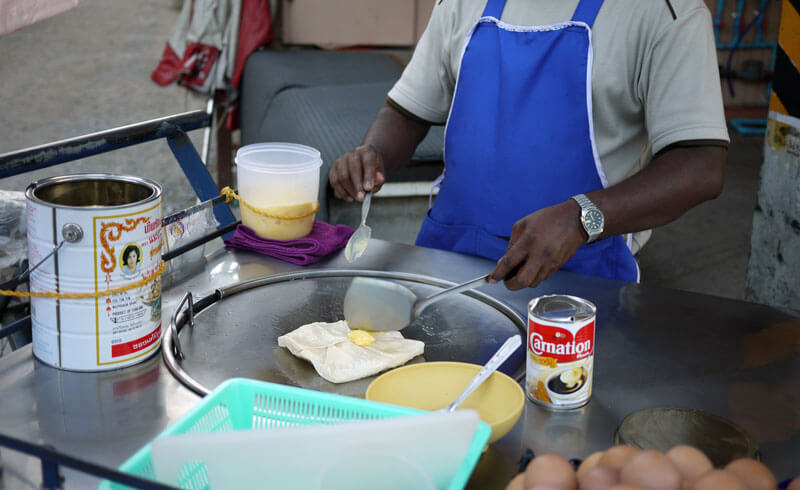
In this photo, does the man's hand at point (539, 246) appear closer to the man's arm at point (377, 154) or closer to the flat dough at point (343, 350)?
the flat dough at point (343, 350)

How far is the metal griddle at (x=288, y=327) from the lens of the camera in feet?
3.72

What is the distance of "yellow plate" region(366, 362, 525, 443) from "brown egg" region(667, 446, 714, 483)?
25 cm

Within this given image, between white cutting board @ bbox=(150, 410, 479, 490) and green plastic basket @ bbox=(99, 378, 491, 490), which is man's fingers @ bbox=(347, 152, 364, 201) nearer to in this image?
green plastic basket @ bbox=(99, 378, 491, 490)

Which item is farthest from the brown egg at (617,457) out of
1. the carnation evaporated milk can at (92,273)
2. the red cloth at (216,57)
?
the red cloth at (216,57)

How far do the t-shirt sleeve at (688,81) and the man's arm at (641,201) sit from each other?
37 mm

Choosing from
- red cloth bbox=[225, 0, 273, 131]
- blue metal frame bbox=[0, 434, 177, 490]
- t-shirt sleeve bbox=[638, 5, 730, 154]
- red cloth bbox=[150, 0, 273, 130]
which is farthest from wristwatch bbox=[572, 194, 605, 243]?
red cloth bbox=[225, 0, 273, 131]

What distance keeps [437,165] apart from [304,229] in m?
1.30

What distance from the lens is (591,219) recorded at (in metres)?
1.34

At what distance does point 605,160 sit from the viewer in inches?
63.1

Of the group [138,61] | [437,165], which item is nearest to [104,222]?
[437,165]

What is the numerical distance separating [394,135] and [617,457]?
1.23 m

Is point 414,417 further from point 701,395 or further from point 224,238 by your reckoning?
point 224,238

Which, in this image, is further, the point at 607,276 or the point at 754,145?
the point at 754,145

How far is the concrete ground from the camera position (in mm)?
4176
